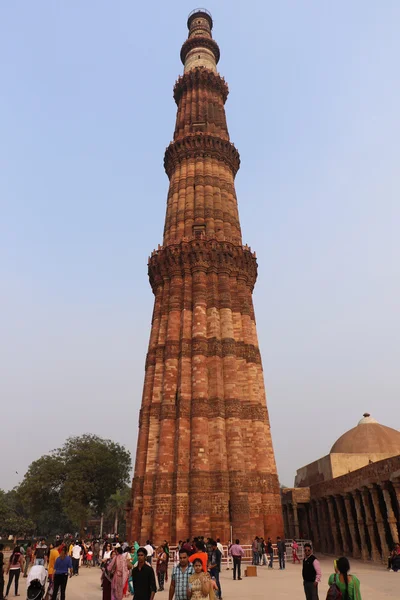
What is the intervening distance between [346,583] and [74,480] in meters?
40.1

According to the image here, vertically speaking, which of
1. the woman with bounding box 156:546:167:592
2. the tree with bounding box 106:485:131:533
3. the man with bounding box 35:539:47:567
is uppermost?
the tree with bounding box 106:485:131:533

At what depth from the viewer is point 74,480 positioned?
41812 millimetres

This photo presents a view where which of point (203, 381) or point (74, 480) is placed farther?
point (74, 480)

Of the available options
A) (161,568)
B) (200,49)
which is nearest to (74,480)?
(161,568)

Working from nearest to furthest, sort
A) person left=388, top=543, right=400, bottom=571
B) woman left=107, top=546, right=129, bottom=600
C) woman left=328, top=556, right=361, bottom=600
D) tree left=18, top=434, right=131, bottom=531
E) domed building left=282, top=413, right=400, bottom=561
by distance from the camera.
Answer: woman left=328, top=556, right=361, bottom=600
woman left=107, top=546, right=129, bottom=600
person left=388, top=543, right=400, bottom=571
domed building left=282, top=413, right=400, bottom=561
tree left=18, top=434, right=131, bottom=531

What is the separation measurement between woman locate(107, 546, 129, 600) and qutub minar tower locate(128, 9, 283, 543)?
565 inches

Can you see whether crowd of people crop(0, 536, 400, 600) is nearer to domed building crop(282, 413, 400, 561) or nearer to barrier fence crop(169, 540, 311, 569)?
barrier fence crop(169, 540, 311, 569)

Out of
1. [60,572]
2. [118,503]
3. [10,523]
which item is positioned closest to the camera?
[60,572]

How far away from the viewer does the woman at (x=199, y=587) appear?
6094 millimetres

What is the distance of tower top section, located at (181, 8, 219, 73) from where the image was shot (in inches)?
1756

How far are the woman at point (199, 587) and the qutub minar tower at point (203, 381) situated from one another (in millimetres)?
17274

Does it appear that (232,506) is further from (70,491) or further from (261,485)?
(70,491)

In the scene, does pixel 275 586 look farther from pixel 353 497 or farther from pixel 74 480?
pixel 74 480

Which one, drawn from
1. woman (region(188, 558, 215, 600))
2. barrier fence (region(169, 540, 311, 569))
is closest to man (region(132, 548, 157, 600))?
woman (region(188, 558, 215, 600))
